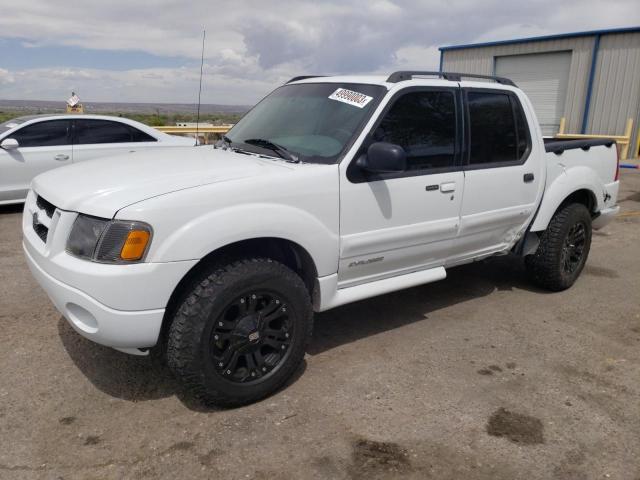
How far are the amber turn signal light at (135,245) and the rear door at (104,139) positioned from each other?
6363 millimetres

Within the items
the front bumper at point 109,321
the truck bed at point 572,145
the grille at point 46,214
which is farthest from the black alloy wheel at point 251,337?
the truck bed at point 572,145

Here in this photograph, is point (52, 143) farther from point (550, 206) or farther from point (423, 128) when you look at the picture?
point (550, 206)

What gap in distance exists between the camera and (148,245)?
269cm

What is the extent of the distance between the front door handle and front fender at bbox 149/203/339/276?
95 cm

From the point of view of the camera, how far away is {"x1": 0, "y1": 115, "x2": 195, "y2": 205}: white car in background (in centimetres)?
795

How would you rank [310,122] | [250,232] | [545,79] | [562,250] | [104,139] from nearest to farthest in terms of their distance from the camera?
[250,232]
[310,122]
[562,250]
[104,139]
[545,79]

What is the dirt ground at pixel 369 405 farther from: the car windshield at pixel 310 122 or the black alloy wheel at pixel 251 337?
the car windshield at pixel 310 122

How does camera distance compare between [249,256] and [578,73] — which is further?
[578,73]

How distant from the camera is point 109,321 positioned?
8.90 ft

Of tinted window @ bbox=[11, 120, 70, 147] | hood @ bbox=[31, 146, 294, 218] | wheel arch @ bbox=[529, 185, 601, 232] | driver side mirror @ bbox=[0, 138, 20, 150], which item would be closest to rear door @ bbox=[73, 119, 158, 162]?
tinted window @ bbox=[11, 120, 70, 147]

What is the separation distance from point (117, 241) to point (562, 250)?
154 inches

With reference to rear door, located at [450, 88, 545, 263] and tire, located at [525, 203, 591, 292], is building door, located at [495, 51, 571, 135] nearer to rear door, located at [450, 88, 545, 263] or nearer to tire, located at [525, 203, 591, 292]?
tire, located at [525, 203, 591, 292]

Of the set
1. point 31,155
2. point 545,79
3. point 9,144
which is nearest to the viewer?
point 9,144

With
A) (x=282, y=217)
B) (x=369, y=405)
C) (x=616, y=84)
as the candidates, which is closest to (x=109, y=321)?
(x=282, y=217)
